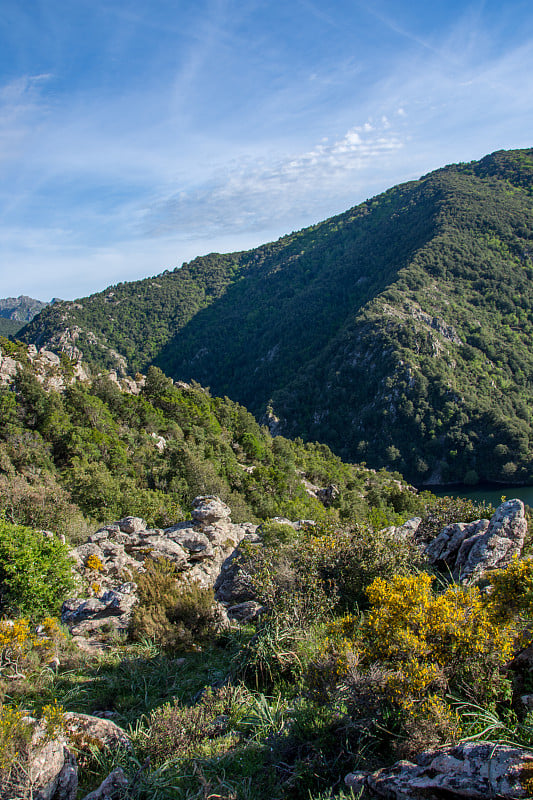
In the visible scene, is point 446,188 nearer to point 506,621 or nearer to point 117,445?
point 117,445

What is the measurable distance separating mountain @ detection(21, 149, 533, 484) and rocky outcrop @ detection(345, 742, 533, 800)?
77.1m

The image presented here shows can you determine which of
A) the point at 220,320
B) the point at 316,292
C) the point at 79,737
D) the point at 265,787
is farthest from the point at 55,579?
the point at 220,320

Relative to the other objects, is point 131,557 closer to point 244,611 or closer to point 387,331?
point 244,611

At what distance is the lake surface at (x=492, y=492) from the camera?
2509 inches

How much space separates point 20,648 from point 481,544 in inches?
336

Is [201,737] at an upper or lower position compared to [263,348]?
lower

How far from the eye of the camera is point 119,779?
4289 millimetres

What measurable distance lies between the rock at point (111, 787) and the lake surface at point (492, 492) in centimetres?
6798

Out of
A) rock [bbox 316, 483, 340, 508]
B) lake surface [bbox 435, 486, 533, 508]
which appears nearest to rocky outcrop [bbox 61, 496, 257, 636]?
rock [bbox 316, 483, 340, 508]

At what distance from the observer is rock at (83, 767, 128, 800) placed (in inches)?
163

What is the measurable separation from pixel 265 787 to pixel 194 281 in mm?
200369

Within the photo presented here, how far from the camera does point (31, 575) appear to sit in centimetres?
916

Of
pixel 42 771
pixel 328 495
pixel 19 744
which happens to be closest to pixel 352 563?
pixel 42 771

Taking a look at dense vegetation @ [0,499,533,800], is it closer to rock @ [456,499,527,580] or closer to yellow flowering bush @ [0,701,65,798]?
yellow flowering bush @ [0,701,65,798]
